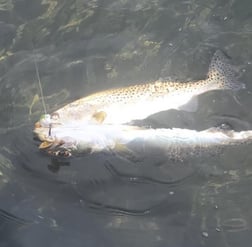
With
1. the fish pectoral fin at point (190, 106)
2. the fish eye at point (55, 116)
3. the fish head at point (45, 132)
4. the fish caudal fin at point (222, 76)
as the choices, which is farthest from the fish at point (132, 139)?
the fish caudal fin at point (222, 76)

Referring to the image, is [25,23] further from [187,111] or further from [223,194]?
[223,194]

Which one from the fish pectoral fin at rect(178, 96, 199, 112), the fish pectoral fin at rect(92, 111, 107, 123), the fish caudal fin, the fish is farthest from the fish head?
the fish caudal fin

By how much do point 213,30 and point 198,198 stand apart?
2.91 meters

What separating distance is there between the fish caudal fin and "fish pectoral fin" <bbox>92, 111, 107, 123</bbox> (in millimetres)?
1496

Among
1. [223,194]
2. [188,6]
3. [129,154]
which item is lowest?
[223,194]

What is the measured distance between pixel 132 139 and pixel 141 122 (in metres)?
0.58

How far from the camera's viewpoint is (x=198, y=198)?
556 centimetres

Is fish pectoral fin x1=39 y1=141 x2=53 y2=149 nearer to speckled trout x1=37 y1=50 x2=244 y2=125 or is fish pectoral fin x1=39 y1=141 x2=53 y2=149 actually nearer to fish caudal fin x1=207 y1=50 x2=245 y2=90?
speckled trout x1=37 y1=50 x2=244 y2=125

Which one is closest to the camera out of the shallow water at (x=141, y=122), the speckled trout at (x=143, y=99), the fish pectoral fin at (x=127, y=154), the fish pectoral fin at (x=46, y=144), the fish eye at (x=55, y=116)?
the shallow water at (x=141, y=122)

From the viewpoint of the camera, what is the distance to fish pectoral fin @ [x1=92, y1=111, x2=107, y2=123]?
603cm

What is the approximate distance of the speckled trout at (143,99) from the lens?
241 inches

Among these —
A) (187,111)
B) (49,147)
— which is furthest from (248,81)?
(49,147)

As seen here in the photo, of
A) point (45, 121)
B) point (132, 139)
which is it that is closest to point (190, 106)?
point (132, 139)

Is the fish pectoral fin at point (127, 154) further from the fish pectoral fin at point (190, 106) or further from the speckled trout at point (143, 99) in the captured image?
the fish pectoral fin at point (190, 106)
